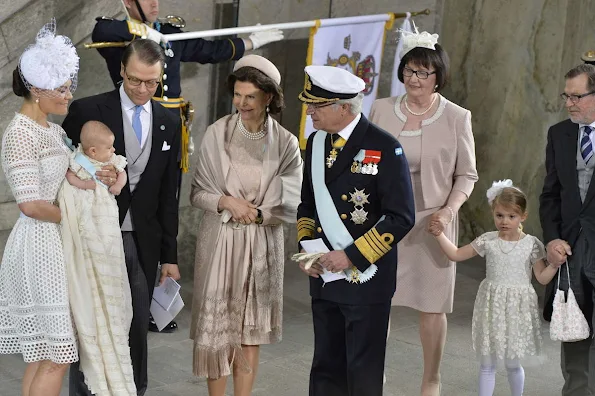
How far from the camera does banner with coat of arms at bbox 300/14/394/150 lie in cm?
820

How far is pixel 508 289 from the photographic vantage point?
563 cm

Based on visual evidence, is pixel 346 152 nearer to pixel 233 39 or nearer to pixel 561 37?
pixel 233 39

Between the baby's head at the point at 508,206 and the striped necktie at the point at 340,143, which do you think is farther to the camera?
the baby's head at the point at 508,206

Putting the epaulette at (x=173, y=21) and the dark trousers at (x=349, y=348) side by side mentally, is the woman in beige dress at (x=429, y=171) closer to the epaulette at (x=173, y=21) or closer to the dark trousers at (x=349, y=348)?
the dark trousers at (x=349, y=348)

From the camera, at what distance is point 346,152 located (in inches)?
190

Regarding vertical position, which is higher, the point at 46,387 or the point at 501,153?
the point at 501,153

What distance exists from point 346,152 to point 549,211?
1.29 m

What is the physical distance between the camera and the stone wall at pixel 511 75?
862cm

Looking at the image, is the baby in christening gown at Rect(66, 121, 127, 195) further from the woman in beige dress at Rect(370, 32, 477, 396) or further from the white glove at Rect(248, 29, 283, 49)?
the white glove at Rect(248, 29, 283, 49)

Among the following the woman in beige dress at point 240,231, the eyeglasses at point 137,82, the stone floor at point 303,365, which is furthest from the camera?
the stone floor at point 303,365

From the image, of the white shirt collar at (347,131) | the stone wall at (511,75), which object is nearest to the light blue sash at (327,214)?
the white shirt collar at (347,131)

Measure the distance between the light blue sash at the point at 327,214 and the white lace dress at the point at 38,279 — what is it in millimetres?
1132

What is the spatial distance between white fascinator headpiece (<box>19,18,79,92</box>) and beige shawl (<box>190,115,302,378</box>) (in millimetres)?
968

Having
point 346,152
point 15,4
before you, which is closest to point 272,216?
point 346,152
